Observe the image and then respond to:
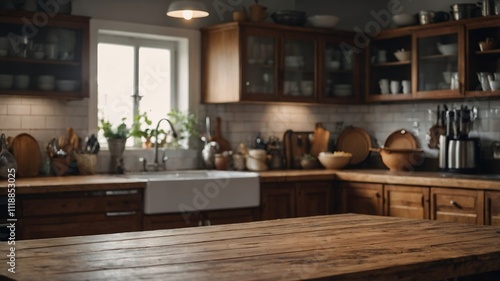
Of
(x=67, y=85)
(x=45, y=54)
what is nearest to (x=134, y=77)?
(x=67, y=85)

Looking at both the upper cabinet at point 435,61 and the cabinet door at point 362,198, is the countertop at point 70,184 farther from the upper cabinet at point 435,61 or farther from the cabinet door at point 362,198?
the upper cabinet at point 435,61

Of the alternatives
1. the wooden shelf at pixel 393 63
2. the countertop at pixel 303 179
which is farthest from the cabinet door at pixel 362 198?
the wooden shelf at pixel 393 63

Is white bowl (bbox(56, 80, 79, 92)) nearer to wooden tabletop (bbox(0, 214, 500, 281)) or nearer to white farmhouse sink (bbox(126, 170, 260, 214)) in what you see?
white farmhouse sink (bbox(126, 170, 260, 214))

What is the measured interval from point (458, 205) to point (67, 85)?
3.19 metres

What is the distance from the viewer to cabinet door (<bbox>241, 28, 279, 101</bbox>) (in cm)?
623

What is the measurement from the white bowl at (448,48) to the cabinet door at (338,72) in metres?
0.95

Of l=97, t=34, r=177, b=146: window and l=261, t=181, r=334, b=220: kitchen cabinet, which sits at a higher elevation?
l=97, t=34, r=177, b=146: window

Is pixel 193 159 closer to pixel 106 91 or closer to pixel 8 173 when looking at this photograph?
pixel 106 91

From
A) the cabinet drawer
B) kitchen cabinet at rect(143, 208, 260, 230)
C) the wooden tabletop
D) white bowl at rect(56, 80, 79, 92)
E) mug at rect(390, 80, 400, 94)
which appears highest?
mug at rect(390, 80, 400, 94)

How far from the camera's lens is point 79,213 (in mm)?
4879

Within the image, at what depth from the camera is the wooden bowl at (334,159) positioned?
262 inches

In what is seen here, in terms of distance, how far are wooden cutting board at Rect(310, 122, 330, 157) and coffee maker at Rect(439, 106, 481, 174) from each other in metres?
1.21

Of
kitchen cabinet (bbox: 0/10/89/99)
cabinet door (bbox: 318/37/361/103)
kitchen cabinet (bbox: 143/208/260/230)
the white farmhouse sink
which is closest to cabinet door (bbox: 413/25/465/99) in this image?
cabinet door (bbox: 318/37/361/103)

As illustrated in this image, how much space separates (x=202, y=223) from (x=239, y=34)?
5.85 feet
